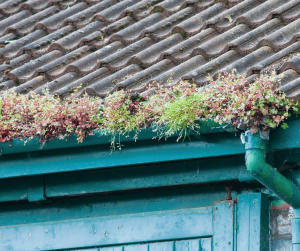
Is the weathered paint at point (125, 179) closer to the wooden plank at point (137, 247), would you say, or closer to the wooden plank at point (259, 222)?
the wooden plank at point (259, 222)

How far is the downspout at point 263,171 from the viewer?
2.91 m

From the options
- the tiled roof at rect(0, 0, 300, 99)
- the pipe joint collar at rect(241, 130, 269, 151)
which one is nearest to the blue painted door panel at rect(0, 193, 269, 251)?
the pipe joint collar at rect(241, 130, 269, 151)

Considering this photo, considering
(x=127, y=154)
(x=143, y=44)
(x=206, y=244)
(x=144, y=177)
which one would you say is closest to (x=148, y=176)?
(x=144, y=177)

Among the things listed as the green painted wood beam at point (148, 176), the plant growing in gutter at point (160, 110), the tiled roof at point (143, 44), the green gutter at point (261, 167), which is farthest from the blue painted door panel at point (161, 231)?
the tiled roof at point (143, 44)

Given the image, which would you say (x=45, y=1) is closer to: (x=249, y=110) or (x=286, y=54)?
(x=286, y=54)

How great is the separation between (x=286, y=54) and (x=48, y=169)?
1.77 metres

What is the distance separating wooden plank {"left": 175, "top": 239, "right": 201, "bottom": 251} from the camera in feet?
11.1

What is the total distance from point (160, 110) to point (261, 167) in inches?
26.3

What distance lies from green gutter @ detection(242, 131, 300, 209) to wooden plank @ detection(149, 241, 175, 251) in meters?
0.84

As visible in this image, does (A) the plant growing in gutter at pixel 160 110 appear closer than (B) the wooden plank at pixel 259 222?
Yes

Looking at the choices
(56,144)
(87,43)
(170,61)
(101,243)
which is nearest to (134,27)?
(87,43)

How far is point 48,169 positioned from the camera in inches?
142

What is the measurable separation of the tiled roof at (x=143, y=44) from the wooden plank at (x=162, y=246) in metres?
1.04

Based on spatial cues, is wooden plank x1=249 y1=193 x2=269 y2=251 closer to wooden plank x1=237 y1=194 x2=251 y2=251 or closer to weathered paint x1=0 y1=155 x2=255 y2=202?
wooden plank x1=237 y1=194 x2=251 y2=251
